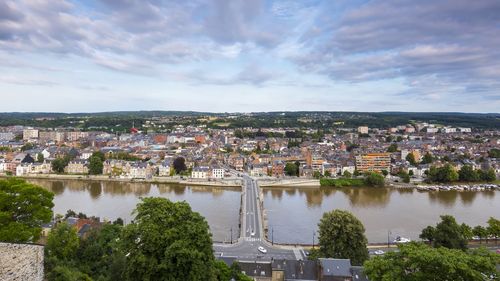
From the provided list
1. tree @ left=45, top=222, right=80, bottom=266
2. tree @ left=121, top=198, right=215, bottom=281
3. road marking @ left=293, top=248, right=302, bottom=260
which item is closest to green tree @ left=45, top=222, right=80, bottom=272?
tree @ left=45, top=222, right=80, bottom=266

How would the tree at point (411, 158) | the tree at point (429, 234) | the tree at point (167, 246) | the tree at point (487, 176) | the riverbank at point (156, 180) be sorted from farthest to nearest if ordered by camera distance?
the tree at point (411, 158) → the tree at point (487, 176) → the riverbank at point (156, 180) → the tree at point (429, 234) → the tree at point (167, 246)

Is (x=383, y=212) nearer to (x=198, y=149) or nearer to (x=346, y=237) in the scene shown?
(x=346, y=237)

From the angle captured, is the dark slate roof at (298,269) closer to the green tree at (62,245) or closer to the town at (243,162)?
the green tree at (62,245)

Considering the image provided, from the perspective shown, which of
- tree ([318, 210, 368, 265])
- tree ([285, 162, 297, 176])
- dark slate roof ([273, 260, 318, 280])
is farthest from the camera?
tree ([285, 162, 297, 176])

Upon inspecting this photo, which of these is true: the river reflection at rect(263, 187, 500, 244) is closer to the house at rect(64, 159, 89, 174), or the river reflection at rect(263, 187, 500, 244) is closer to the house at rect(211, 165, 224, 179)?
the house at rect(211, 165, 224, 179)

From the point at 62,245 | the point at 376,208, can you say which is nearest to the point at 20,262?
the point at 62,245

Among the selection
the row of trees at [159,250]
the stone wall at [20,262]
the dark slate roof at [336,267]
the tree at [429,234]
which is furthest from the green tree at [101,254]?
the tree at [429,234]
